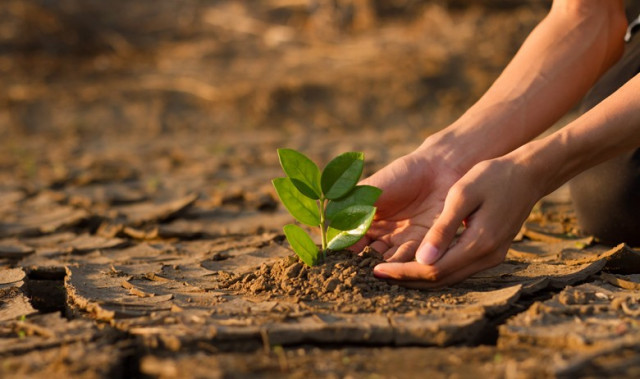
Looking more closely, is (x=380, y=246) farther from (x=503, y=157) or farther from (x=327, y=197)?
(x=503, y=157)

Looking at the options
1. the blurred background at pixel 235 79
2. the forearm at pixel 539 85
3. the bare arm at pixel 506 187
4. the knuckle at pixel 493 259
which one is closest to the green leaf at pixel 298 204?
the bare arm at pixel 506 187

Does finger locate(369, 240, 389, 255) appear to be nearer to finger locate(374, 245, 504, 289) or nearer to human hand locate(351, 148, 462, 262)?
human hand locate(351, 148, 462, 262)

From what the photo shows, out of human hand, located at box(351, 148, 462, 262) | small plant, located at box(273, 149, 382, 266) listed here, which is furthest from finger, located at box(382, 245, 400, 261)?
small plant, located at box(273, 149, 382, 266)

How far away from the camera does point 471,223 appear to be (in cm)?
178

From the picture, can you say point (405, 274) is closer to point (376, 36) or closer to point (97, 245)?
point (97, 245)

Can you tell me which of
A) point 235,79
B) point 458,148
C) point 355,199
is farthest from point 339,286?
point 235,79

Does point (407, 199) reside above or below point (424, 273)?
above

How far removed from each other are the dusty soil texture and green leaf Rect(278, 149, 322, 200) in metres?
0.19

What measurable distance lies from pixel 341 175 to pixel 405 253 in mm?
284

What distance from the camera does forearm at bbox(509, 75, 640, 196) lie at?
1823mm

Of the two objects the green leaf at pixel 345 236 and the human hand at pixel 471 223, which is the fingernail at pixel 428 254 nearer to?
the human hand at pixel 471 223

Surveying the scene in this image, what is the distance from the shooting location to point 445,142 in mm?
2252

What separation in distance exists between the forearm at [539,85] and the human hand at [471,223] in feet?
1.44

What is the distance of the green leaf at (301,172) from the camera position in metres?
1.78
